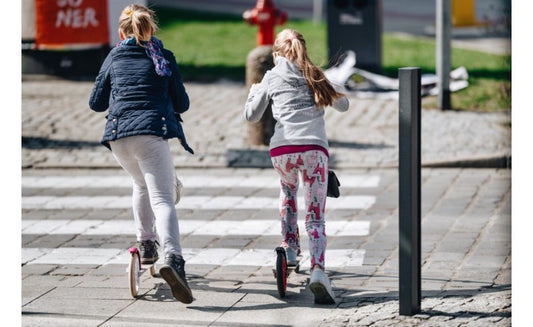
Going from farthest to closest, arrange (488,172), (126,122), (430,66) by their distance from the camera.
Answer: (430,66), (488,172), (126,122)

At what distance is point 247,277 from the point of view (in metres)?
6.82

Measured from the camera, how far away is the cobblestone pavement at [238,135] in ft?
36.0

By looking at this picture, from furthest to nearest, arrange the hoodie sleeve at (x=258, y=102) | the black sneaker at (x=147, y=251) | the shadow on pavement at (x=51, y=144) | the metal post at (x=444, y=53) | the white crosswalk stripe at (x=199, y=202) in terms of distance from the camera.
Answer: the metal post at (x=444, y=53) < the shadow on pavement at (x=51, y=144) < the white crosswalk stripe at (x=199, y=202) < the black sneaker at (x=147, y=251) < the hoodie sleeve at (x=258, y=102)

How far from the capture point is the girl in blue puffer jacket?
605 cm

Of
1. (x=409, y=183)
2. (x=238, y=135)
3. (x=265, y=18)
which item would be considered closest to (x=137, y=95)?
(x=409, y=183)

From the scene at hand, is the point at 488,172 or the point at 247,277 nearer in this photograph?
the point at 247,277

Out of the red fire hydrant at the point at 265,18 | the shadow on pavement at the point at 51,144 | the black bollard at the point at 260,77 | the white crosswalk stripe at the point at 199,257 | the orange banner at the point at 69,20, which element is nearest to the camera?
the white crosswalk stripe at the point at 199,257

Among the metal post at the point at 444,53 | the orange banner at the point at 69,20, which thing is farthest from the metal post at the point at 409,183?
the orange banner at the point at 69,20

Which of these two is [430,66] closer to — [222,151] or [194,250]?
[222,151]

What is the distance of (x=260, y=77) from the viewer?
11.2 m

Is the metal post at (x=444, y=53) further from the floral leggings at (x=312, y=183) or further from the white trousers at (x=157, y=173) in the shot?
the white trousers at (x=157, y=173)

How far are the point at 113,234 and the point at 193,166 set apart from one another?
2774 millimetres
